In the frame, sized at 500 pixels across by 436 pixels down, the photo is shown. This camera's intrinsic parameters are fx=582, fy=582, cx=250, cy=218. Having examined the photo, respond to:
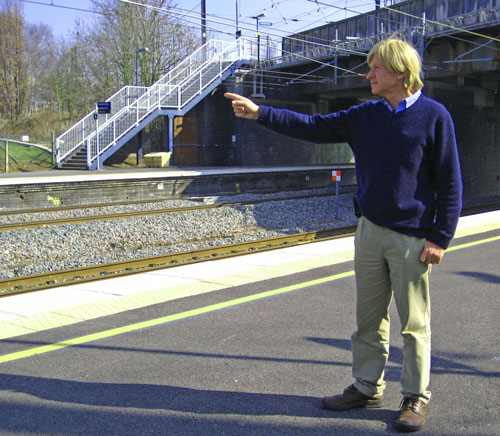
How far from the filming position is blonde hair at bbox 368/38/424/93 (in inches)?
119

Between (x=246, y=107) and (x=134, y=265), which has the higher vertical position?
(x=246, y=107)

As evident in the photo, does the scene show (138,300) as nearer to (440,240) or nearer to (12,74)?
(440,240)

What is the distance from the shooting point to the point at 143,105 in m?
30.9

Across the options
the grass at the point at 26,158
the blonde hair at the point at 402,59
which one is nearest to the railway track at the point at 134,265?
the blonde hair at the point at 402,59

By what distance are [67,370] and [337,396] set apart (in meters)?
1.84

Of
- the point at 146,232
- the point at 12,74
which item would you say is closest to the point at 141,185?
the point at 146,232

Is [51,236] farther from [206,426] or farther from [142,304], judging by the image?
[206,426]

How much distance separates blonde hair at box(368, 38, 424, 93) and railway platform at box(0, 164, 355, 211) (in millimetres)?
16384

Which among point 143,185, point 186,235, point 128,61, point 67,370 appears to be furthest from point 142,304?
point 128,61

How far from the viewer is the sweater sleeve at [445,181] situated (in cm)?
306

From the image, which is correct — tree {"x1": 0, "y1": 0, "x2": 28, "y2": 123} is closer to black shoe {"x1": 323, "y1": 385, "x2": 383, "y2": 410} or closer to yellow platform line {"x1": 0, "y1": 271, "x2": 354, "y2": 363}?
yellow platform line {"x1": 0, "y1": 271, "x2": 354, "y2": 363}

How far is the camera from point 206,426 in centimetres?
312

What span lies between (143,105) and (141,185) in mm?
11217

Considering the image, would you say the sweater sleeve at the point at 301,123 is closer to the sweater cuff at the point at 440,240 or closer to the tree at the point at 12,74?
the sweater cuff at the point at 440,240
